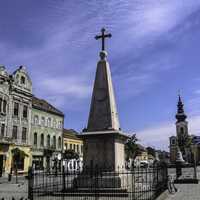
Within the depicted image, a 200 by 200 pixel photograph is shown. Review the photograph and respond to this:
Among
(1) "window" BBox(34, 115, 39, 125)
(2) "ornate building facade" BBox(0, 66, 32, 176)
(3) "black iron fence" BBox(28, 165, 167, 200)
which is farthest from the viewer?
(1) "window" BBox(34, 115, 39, 125)

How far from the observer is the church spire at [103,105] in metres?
15.9

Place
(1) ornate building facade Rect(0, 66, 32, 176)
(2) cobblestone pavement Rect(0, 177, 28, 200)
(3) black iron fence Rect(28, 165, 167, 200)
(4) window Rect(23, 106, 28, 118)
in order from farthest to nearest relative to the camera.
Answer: (4) window Rect(23, 106, 28, 118), (1) ornate building facade Rect(0, 66, 32, 176), (2) cobblestone pavement Rect(0, 177, 28, 200), (3) black iron fence Rect(28, 165, 167, 200)

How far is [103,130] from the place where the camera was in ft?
51.5

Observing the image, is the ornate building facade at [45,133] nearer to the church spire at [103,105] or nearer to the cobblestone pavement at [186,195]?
the cobblestone pavement at [186,195]

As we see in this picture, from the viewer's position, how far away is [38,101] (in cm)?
5488

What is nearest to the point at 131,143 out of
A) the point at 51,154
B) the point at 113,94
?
the point at 51,154

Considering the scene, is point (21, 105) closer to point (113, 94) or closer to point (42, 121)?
point (42, 121)

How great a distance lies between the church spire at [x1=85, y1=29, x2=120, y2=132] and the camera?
52.2 feet

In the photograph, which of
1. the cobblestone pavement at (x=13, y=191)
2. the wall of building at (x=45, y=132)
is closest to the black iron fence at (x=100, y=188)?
the cobblestone pavement at (x=13, y=191)

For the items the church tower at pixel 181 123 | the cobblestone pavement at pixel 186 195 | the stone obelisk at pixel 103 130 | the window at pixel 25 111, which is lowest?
the cobblestone pavement at pixel 186 195

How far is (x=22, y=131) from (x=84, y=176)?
33.5m

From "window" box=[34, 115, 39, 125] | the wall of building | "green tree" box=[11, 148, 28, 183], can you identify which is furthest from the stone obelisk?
"window" box=[34, 115, 39, 125]

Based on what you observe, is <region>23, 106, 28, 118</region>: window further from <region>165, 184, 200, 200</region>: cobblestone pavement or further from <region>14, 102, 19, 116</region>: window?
<region>165, 184, 200, 200</region>: cobblestone pavement

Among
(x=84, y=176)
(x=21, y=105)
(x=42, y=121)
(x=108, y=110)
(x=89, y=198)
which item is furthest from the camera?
(x=42, y=121)
